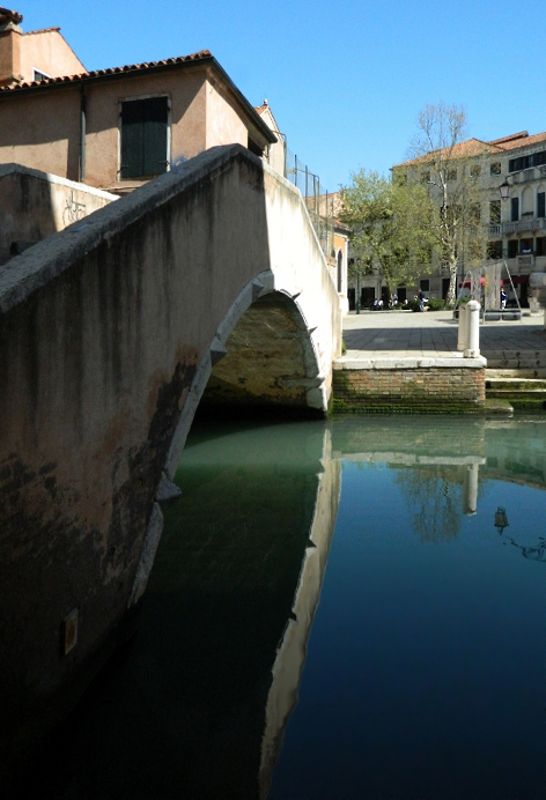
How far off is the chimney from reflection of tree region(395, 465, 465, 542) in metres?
10.4

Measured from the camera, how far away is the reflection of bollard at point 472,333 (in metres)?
10.4

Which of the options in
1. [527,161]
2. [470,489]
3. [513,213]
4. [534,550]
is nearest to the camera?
[534,550]

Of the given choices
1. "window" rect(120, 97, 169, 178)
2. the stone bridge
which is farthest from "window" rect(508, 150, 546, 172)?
the stone bridge

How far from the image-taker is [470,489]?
6.77 m

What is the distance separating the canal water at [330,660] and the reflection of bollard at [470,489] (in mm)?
44

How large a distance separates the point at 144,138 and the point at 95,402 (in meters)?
10.6

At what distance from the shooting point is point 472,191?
32812 mm

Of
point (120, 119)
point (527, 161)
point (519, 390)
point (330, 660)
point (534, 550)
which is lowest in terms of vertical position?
point (330, 660)

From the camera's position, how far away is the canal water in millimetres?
2643

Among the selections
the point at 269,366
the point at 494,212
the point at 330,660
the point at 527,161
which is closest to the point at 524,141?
the point at 527,161

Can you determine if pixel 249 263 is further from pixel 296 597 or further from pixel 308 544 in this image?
pixel 296 597

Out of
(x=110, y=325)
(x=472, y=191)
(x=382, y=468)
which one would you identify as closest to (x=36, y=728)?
(x=110, y=325)

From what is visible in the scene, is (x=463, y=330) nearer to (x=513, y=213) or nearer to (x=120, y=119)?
(x=120, y=119)

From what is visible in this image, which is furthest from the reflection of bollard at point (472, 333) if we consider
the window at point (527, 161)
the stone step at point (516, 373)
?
the window at point (527, 161)
